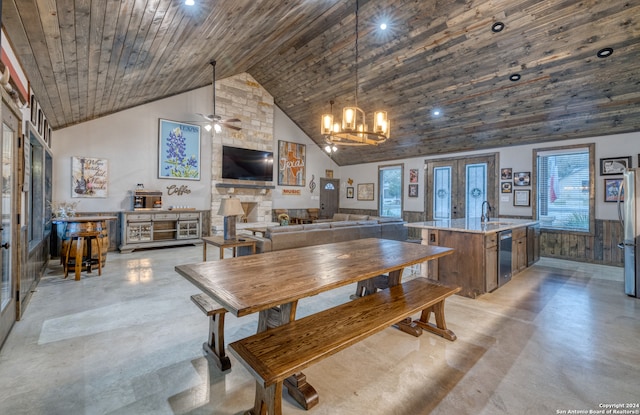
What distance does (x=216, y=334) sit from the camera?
2166 mm

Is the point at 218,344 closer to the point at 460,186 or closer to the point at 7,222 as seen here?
the point at 7,222

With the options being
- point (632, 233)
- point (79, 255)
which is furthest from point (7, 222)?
point (632, 233)

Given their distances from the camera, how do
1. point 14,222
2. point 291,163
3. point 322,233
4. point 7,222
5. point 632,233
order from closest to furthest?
point 7,222 < point 14,222 < point 632,233 < point 322,233 < point 291,163

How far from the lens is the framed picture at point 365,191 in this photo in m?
9.62

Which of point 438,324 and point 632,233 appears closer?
point 438,324

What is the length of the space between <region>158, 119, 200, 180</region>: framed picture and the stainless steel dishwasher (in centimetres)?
675

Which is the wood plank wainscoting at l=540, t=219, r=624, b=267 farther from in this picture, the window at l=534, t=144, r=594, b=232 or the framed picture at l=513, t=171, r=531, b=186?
the framed picture at l=513, t=171, r=531, b=186

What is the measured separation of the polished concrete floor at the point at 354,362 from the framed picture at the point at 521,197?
128 inches

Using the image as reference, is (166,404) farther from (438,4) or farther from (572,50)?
(572,50)

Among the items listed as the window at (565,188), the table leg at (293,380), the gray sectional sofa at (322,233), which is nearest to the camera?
the table leg at (293,380)

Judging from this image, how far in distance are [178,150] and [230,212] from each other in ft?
13.0

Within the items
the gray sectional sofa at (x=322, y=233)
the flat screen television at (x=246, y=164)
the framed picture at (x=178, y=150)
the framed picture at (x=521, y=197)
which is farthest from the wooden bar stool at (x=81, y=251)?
the framed picture at (x=521, y=197)

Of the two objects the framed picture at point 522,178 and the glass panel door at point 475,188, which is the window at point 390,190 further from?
the framed picture at point 522,178

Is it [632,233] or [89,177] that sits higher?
[89,177]
